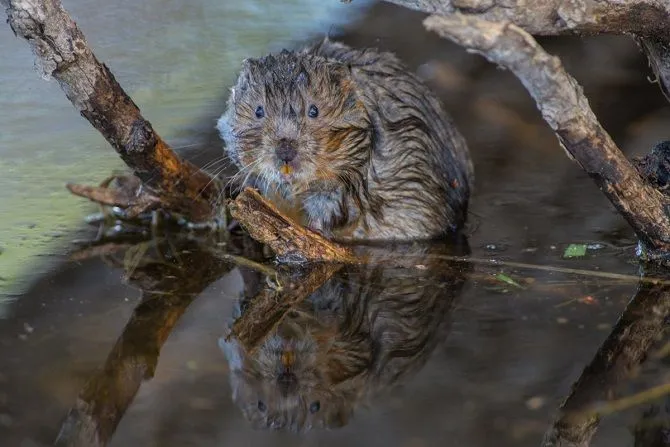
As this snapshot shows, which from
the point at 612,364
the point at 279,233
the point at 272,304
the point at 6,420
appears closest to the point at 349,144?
the point at 279,233

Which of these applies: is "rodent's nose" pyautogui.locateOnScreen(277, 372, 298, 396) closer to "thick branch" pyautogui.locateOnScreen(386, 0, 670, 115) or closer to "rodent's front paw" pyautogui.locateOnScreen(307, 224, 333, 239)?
"thick branch" pyautogui.locateOnScreen(386, 0, 670, 115)

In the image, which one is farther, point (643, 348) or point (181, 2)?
point (181, 2)

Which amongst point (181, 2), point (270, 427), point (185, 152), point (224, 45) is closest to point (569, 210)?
point (185, 152)

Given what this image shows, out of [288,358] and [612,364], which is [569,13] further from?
Result: [288,358]

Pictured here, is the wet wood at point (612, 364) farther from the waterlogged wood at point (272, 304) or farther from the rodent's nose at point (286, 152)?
the rodent's nose at point (286, 152)

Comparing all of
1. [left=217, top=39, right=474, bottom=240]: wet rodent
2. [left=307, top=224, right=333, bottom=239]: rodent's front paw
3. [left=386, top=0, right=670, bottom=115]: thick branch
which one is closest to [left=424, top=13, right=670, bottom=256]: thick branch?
[left=386, top=0, right=670, bottom=115]: thick branch

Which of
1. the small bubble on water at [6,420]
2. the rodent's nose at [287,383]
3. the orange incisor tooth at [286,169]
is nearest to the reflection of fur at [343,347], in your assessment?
the rodent's nose at [287,383]

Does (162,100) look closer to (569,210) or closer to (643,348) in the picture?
(569,210)
